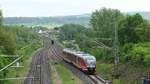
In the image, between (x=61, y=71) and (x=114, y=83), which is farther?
(x=61, y=71)

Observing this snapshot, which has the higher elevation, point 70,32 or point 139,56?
point 139,56

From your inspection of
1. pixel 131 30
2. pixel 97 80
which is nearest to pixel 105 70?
pixel 131 30

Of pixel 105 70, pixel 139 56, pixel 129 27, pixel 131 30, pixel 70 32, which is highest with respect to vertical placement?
pixel 129 27

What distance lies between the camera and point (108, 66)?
71375 millimetres

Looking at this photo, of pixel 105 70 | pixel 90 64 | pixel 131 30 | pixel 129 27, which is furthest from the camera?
pixel 129 27

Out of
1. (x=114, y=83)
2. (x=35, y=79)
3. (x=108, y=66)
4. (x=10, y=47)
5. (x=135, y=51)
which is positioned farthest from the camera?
(x=10, y=47)

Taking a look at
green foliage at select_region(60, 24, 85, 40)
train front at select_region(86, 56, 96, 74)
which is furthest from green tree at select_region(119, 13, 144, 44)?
green foliage at select_region(60, 24, 85, 40)

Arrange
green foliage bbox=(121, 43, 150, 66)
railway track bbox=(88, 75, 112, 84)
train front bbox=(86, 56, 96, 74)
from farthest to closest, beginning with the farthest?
1. train front bbox=(86, 56, 96, 74)
2. green foliage bbox=(121, 43, 150, 66)
3. railway track bbox=(88, 75, 112, 84)

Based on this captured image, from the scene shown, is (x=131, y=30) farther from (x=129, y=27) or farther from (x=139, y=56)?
(x=139, y=56)

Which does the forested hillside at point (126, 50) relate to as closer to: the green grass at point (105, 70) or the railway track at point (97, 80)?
the green grass at point (105, 70)

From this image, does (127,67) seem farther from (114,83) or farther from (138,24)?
(138,24)

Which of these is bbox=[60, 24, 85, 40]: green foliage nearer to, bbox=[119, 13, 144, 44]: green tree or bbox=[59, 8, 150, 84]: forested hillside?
bbox=[59, 8, 150, 84]: forested hillside

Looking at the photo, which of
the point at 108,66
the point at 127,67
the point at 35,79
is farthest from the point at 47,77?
the point at 127,67

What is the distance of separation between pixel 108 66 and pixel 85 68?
154 inches
